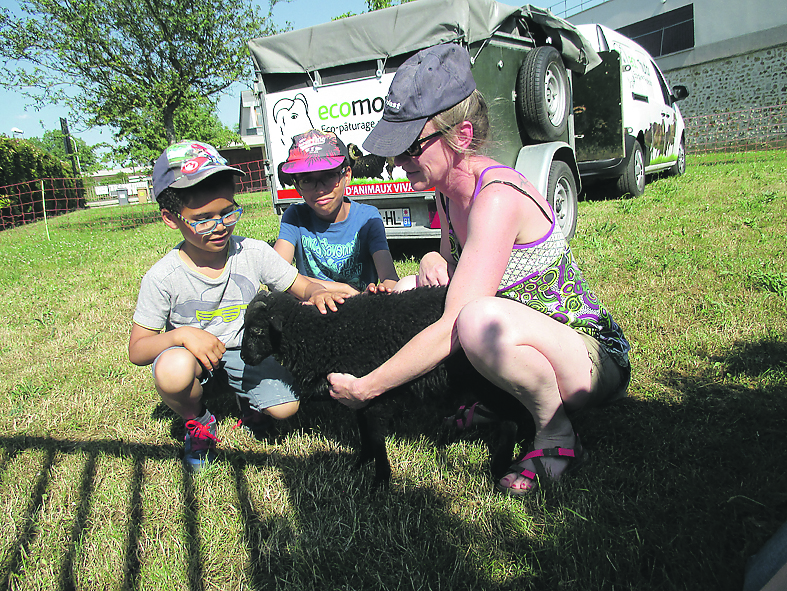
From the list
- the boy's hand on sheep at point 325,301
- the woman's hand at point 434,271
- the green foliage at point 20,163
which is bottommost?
the boy's hand on sheep at point 325,301

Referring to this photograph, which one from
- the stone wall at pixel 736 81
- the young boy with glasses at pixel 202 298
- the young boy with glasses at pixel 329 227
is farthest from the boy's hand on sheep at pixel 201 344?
the stone wall at pixel 736 81

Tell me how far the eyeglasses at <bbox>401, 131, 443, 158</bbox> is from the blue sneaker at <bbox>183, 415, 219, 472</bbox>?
1.88m

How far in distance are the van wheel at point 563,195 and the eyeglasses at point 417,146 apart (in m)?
4.21

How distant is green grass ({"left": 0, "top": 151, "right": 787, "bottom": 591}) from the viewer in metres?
1.81

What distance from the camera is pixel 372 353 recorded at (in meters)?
2.39

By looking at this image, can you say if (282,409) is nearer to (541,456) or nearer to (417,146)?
(541,456)

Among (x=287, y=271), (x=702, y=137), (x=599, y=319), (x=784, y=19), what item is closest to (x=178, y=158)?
(x=287, y=271)

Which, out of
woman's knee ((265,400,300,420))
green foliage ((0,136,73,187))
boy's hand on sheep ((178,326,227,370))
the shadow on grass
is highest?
green foliage ((0,136,73,187))

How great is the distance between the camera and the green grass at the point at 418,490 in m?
1.81

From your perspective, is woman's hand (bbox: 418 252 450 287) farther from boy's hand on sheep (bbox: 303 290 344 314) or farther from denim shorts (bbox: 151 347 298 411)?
denim shorts (bbox: 151 347 298 411)

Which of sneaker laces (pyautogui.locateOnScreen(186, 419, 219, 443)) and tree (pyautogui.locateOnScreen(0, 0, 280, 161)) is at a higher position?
tree (pyautogui.locateOnScreen(0, 0, 280, 161))

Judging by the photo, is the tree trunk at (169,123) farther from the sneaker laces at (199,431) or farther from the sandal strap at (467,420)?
the sandal strap at (467,420)

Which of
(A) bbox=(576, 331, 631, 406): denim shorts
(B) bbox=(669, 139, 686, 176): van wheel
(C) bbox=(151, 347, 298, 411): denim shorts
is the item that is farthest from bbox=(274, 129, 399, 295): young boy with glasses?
(B) bbox=(669, 139, 686, 176): van wheel

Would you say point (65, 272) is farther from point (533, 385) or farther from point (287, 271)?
point (533, 385)
